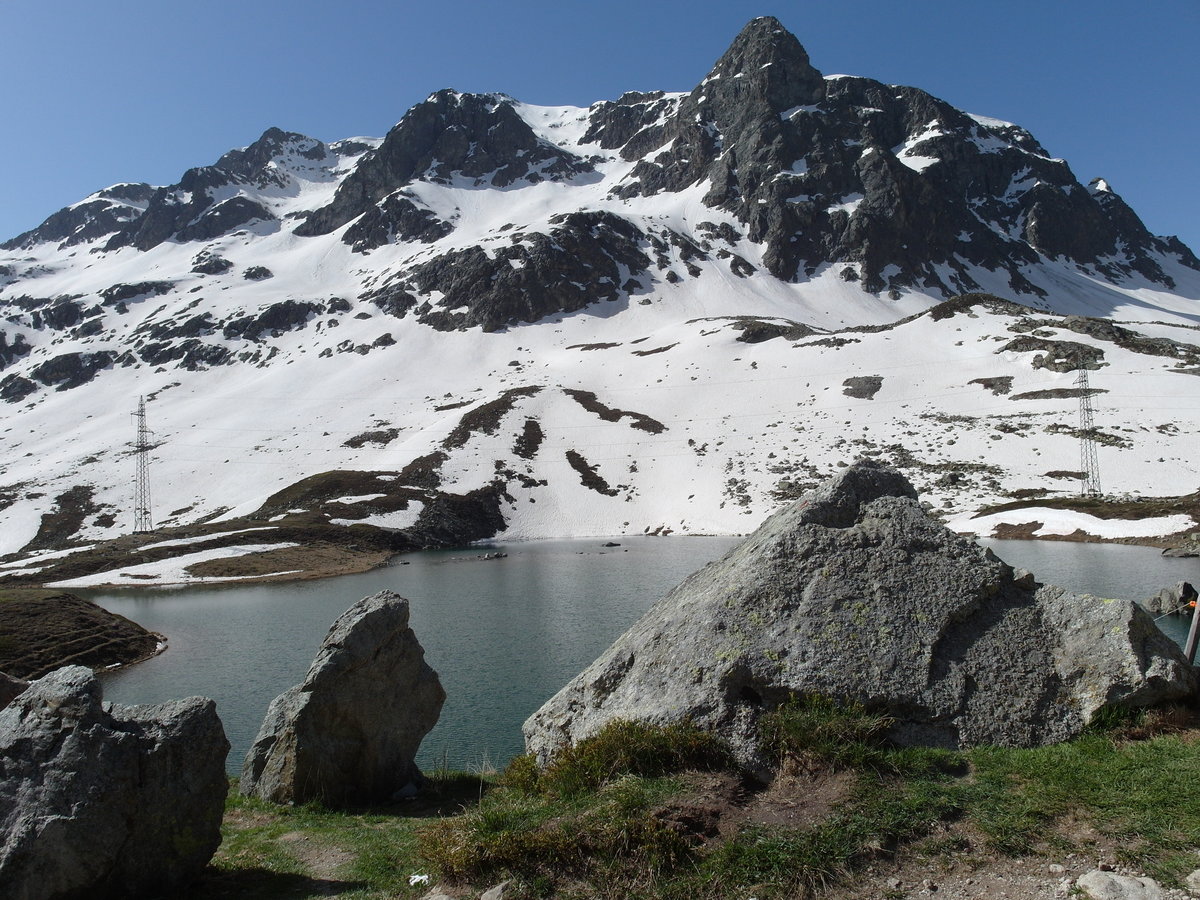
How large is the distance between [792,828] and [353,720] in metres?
10.6

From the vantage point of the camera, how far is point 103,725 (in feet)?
28.7

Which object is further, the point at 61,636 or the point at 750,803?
the point at 61,636

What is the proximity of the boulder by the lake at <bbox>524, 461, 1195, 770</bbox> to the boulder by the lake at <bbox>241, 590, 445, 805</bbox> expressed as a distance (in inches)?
213

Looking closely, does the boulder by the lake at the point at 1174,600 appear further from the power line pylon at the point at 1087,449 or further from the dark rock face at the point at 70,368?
the dark rock face at the point at 70,368

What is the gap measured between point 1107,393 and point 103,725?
106 metres

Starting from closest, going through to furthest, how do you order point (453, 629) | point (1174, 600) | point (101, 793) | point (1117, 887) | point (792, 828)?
point (1117, 887), point (792, 828), point (101, 793), point (1174, 600), point (453, 629)

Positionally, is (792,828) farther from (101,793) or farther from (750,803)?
(101,793)

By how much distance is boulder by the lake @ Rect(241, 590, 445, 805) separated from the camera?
542 inches

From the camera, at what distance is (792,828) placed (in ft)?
22.7

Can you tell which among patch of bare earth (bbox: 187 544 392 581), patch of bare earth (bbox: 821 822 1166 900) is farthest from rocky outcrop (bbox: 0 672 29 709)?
patch of bare earth (bbox: 187 544 392 581)

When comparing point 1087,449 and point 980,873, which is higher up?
point 1087,449

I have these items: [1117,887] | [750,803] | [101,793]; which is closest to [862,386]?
[750,803]

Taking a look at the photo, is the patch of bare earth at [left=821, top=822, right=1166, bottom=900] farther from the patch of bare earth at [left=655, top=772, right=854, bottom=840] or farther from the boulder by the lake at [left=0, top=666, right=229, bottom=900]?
the boulder by the lake at [left=0, top=666, right=229, bottom=900]

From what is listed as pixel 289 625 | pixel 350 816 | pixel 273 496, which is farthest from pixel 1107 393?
pixel 273 496
